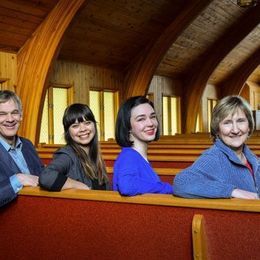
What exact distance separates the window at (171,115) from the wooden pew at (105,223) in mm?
11933

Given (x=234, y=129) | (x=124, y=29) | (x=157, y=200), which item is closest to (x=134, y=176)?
(x=157, y=200)

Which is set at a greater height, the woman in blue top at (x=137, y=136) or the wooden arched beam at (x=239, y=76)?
the wooden arched beam at (x=239, y=76)

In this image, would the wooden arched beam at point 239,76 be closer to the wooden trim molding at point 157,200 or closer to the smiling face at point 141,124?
the smiling face at point 141,124

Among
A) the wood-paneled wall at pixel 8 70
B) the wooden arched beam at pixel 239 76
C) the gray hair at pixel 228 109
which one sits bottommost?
the gray hair at pixel 228 109

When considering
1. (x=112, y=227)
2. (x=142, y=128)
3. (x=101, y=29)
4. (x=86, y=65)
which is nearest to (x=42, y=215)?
(x=112, y=227)

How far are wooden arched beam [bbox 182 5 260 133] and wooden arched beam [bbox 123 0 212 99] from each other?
297cm

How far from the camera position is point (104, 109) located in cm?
1178

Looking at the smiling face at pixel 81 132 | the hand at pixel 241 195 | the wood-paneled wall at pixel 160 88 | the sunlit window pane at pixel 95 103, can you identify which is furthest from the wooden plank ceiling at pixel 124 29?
the hand at pixel 241 195

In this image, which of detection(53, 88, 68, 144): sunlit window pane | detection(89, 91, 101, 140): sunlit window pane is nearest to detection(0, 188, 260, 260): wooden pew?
detection(53, 88, 68, 144): sunlit window pane

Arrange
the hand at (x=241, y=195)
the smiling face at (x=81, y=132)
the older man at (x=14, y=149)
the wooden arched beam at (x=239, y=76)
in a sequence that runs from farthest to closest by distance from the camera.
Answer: the wooden arched beam at (x=239, y=76) < the smiling face at (x=81, y=132) < the older man at (x=14, y=149) < the hand at (x=241, y=195)

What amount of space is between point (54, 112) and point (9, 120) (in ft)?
24.3

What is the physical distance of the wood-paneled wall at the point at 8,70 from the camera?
28.2ft

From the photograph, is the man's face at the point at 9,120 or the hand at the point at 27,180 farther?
the man's face at the point at 9,120

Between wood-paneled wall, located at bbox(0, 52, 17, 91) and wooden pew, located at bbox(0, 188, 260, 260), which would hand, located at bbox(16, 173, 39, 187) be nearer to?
wooden pew, located at bbox(0, 188, 260, 260)
